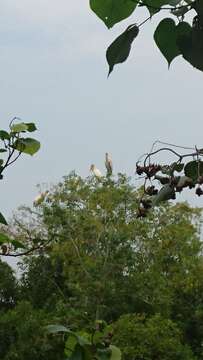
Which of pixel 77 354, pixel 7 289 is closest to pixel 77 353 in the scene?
pixel 77 354

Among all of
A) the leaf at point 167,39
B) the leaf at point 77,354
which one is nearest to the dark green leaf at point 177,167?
the leaf at point 167,39

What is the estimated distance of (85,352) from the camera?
0.93m

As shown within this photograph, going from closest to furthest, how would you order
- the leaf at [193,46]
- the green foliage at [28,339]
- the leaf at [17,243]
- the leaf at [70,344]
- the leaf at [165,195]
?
the leaf at [193,46], the leaf at [165,195], the leaf at [17,243], the leaf at [70,344], the green foliage at [28,339]

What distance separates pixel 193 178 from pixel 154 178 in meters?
0.07

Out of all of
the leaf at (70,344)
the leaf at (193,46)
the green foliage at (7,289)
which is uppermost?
the green foliage at (7,289)

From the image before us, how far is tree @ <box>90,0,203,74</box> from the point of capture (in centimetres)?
47

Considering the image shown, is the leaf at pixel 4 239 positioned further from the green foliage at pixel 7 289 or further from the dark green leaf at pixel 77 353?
the green foliage at pixel 7 289

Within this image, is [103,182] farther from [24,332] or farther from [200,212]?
[24,332]

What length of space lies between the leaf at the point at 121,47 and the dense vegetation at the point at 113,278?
739 cm

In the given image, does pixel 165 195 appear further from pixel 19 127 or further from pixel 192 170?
pixel 19 127

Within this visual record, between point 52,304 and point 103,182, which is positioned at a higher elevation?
point 103,182

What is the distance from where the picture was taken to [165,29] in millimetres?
500

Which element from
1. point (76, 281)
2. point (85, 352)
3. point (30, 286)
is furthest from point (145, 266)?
point (85, 352)

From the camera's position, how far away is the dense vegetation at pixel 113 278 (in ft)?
26.5
